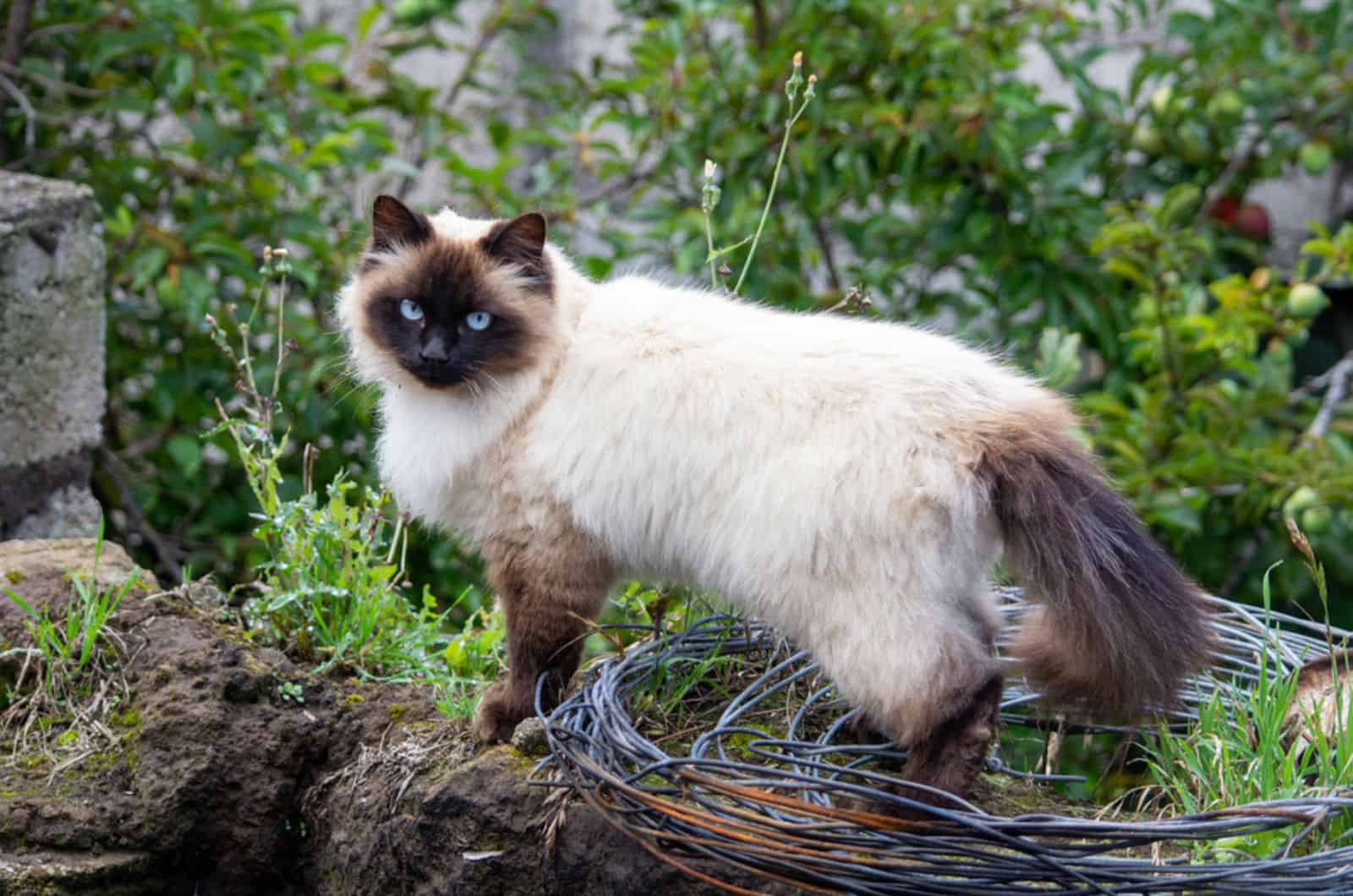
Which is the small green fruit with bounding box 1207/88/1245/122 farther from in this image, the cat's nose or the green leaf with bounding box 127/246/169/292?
the green leaf with bounding box 127/246/169/292

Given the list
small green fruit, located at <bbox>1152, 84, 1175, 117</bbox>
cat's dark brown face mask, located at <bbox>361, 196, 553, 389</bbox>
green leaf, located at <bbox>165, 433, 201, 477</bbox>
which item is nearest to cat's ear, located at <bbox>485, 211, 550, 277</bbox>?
cat's dark brown face mask, located at <bbox>361, 196, 553, 389</bbox>

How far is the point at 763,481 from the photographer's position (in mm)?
2355

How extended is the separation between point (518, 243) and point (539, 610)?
2.40ft

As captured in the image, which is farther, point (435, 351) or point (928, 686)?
point (435, 351)

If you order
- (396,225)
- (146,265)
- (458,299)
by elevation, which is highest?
(396,225)

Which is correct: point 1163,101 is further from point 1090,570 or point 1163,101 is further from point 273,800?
point 273,800

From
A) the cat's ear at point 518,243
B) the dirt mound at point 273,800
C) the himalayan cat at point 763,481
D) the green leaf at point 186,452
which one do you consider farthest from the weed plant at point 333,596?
the green leaf at point 186,452

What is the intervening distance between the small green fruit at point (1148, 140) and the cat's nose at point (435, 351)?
3277mm

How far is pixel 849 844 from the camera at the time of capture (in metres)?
2.02

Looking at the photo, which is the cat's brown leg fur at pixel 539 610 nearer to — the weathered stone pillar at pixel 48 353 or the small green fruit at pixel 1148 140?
the weathered stone pillar at pixel 48 353

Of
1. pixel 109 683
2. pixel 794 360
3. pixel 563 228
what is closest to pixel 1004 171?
pixel 563 228

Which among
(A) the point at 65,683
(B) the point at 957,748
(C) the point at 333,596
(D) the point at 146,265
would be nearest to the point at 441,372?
(C) the point at 333,596

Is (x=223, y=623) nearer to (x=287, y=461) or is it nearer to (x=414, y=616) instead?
(x=414, y=616)

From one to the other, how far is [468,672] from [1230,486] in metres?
2.50
